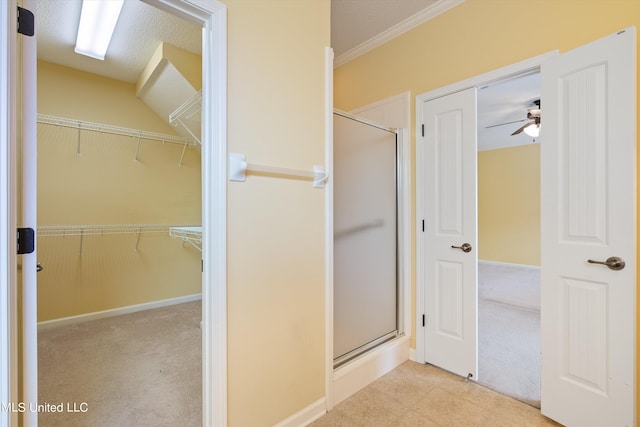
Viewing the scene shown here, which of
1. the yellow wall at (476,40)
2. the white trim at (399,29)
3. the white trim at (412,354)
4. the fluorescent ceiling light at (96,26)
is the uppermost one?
the white trim at (399,29)

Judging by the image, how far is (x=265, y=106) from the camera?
1.47 m

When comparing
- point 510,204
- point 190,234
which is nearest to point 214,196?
point 190,234

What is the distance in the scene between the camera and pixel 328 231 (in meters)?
→ 1.74

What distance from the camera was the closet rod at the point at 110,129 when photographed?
9.58 ft

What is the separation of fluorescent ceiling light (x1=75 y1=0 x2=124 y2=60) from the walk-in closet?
0.08 metres

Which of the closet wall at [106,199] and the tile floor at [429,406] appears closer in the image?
the tile floor at [429,406]

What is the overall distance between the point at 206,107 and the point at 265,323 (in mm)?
1064

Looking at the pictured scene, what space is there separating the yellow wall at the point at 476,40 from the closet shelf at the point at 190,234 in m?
1.93

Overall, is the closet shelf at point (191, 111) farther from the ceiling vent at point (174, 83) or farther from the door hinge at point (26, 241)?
the door hinge at point (26, 241)

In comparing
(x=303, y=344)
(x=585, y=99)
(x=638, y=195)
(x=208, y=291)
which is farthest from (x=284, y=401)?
(x=585, y=99)

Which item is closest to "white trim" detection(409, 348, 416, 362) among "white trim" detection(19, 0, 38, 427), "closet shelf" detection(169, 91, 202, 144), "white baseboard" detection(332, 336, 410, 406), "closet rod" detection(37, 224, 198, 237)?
"white baseboard" detection(332, 336, 410, 406)

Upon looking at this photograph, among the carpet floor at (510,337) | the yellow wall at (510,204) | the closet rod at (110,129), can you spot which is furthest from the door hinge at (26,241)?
the yellow wall at (510,204)

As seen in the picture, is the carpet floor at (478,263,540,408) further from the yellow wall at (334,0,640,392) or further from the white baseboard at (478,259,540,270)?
the white baseboard at (478,259,540,270)

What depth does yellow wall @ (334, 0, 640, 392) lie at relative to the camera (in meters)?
1.61
